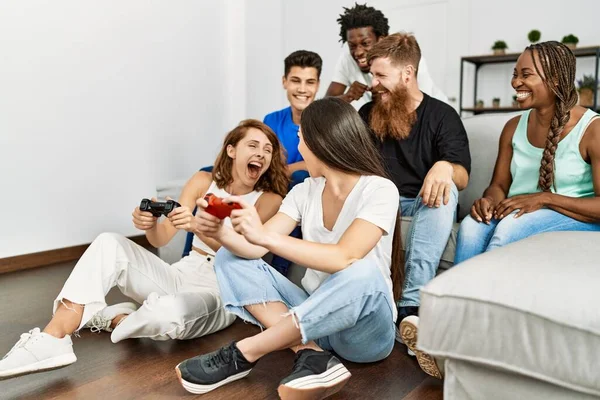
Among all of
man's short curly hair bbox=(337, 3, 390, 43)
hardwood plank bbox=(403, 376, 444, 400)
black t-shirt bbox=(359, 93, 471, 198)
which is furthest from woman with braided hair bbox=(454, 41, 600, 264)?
man's short curly hair bbox=(337, 3, 390, 43)

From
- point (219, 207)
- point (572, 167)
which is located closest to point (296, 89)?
point (572, 167)

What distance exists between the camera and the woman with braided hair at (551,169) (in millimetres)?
2010

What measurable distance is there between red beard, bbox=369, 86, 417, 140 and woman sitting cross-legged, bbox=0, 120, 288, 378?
43cm

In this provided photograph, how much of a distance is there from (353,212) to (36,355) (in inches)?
39.2

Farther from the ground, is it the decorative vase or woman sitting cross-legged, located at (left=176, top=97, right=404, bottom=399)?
the decorative vase

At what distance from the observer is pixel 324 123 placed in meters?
1.71

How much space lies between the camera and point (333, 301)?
1539 mm

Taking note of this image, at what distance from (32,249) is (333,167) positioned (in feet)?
8.11

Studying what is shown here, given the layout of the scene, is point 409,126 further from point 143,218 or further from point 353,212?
point 143,218

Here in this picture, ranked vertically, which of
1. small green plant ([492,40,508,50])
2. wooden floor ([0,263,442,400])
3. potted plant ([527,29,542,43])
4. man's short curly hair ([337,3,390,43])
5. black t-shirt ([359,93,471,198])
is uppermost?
potted plant ([527,29,542,43])

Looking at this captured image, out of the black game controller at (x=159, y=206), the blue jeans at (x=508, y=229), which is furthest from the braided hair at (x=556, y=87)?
the black game controller at (x=159, y=206)

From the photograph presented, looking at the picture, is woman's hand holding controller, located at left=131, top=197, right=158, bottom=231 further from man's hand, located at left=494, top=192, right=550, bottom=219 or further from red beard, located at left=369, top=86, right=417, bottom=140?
man's hand, located at left=494, top=192, right=550, bottom=219

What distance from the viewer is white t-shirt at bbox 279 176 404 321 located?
5.35 feet

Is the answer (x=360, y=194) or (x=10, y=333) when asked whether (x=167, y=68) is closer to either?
(x=10, y=333)
